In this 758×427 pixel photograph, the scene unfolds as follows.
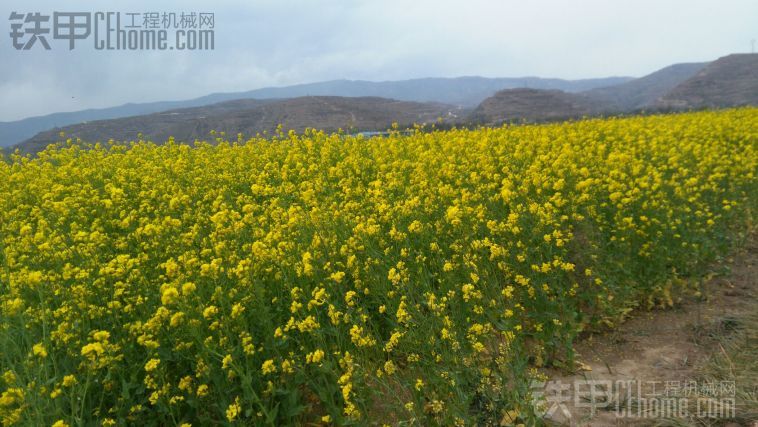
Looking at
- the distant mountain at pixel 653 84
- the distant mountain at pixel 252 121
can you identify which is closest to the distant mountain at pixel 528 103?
the distant mountain at pixel 252 121

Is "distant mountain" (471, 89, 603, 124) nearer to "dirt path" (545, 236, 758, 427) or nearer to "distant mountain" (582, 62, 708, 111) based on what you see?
"dirt path" (545, 236, 758, 427)

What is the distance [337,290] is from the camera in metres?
3.99

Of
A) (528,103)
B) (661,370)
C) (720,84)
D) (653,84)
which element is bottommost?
(661,370)

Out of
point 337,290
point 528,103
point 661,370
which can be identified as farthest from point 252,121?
point 528,103

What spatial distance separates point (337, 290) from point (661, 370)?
2.59 meters

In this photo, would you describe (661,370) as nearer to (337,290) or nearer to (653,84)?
(337,290)

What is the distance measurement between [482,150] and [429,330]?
4618 millimetres

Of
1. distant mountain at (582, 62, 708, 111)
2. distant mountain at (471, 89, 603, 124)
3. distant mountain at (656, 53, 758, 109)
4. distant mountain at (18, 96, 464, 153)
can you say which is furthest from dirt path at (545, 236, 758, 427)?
distant mountain at (582, 62, 708, 111)

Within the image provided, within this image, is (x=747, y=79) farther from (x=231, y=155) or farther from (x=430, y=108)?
(x=231, y=155)

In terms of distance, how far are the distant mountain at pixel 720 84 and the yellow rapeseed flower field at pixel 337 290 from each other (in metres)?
62.1

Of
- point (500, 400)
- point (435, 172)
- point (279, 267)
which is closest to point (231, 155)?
point (435, 172)

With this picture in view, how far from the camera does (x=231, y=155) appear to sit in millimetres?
8555

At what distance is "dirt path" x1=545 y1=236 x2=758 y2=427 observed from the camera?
10.4 ft

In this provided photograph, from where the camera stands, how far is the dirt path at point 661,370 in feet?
10.4
